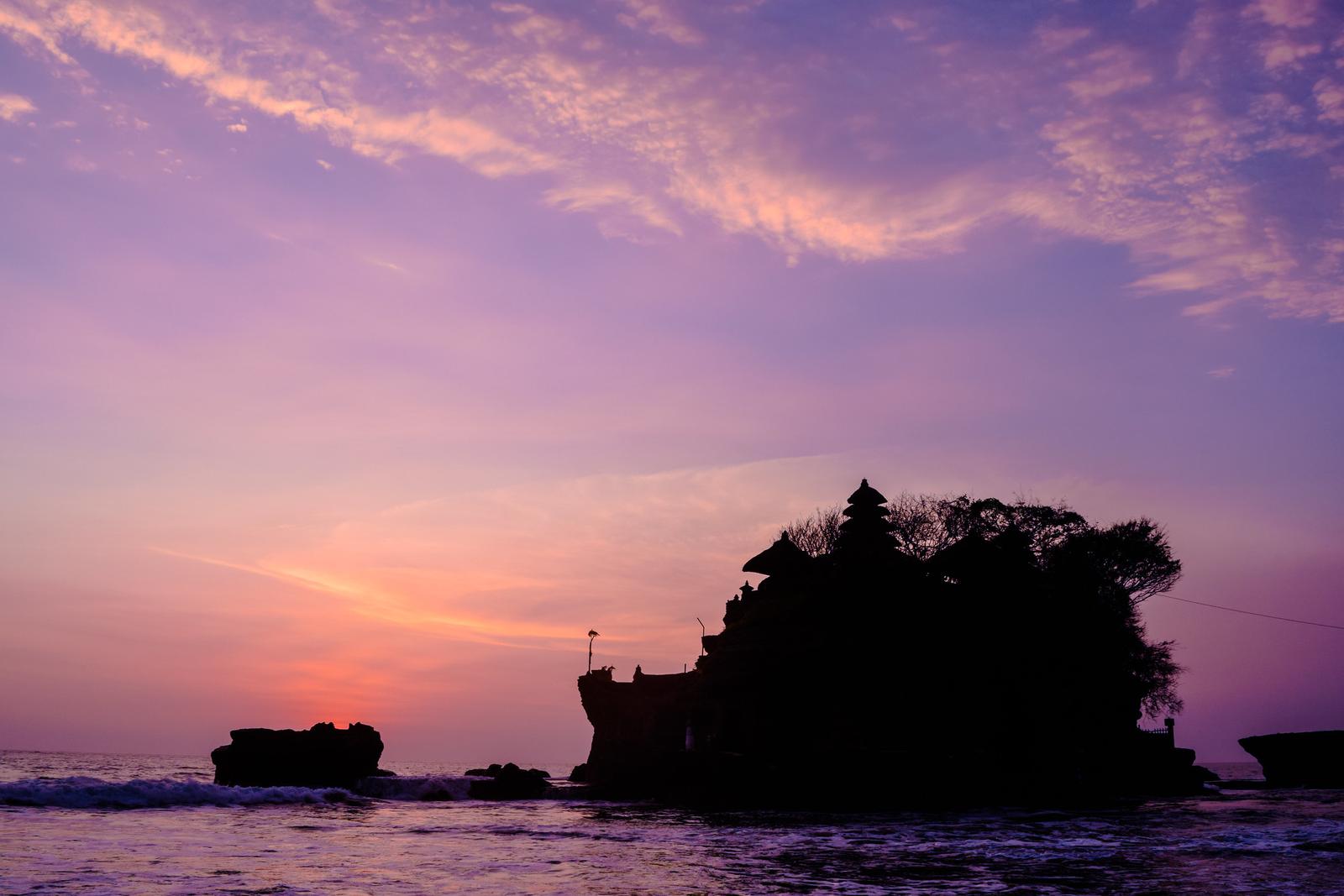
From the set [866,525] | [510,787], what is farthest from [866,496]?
[510,787]

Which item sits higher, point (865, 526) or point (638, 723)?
point (865, 526)

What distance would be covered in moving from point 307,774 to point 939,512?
146ft

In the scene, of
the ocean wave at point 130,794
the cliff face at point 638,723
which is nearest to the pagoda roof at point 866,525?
the cliff face at point 638,723

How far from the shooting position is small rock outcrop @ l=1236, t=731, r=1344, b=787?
2798 inches

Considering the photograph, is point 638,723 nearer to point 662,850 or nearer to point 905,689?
point 905,689

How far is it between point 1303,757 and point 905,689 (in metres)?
41.6

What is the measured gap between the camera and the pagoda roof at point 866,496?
184 ft

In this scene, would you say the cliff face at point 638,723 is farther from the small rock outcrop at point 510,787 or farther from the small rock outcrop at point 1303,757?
the small rock outcrop at point 1303,757

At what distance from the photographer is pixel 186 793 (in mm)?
48594

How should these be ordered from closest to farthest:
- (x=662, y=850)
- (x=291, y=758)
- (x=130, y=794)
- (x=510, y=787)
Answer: (x=662, y=850), (x=130, y=794), (x=510, y=787), (x=291, y=758)

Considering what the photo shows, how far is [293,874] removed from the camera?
1986 centimetres

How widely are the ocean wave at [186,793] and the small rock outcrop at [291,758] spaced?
2573 mm

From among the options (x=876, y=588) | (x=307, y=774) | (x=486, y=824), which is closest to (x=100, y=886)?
(x=486, y=824)

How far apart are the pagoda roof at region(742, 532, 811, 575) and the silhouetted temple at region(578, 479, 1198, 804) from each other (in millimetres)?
108
